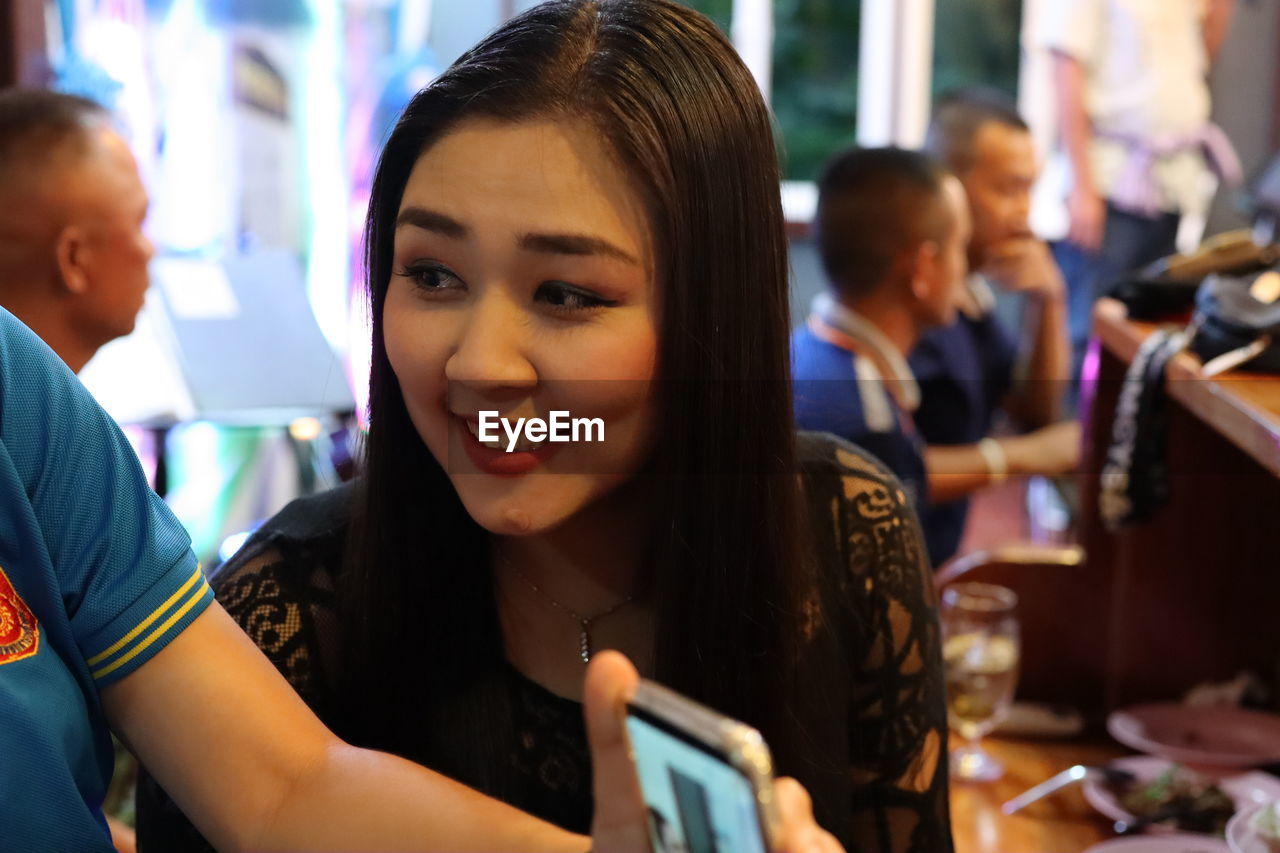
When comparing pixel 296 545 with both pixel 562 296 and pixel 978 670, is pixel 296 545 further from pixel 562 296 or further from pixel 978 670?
pixel 978 670

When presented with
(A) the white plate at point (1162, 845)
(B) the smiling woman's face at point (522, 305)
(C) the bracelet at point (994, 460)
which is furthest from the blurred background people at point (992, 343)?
(B) the smiling woman's face at point (522, 305)

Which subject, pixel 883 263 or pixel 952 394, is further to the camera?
pixel 952 394

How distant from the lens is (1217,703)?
168 centimetres

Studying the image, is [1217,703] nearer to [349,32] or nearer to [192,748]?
[192,748]

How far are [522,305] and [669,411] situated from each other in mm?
135

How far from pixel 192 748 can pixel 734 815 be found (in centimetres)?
42

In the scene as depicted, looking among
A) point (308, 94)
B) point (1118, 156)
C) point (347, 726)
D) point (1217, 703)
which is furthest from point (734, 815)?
point (1118, 156)

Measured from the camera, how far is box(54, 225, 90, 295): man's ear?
6.34ft

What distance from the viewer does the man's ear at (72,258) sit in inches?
76.0

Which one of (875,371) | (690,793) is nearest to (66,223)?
(875,371)

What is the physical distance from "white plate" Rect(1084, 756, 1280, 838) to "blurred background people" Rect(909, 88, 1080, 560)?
1077mm

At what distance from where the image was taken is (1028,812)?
1467 millimetres

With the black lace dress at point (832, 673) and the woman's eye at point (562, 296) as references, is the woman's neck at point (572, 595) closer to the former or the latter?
the black lace dress at point (832, 673)

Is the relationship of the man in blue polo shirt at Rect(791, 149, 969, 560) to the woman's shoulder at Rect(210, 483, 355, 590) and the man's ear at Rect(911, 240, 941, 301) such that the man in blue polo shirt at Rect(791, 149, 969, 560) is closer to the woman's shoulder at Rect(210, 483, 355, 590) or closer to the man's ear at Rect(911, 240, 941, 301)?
the man's ear at Rect(911, 240, 941, 301)
